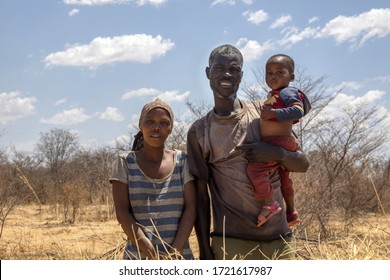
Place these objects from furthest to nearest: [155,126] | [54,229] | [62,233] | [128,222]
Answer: [54,229], [62,233], [155,126], [128,222]

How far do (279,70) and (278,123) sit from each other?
34cm

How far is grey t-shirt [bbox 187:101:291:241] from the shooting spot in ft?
8.68

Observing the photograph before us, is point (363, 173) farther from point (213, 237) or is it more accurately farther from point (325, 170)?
point (213, 237)

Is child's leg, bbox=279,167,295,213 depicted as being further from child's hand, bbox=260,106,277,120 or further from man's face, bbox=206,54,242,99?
man's face, bbox=206,54,242,99

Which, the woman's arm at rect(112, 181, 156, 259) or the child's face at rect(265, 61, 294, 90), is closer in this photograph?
the woman's arm at rect(112, 181, 156, 259)

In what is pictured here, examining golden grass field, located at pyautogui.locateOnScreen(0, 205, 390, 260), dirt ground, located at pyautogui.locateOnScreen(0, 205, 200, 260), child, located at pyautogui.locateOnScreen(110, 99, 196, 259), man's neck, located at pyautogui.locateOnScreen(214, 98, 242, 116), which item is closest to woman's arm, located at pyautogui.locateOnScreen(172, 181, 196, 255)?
child, located at pyautogui.locateOnScreen(110, 99, 196, 259)

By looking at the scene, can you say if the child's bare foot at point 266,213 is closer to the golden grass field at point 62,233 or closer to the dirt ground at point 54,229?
the golden grass field at point 62,233

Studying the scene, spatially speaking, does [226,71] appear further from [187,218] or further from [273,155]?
[187,218]

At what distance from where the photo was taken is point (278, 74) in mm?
2914

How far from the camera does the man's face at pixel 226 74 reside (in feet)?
8.75

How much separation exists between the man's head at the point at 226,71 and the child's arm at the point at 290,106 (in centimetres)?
27

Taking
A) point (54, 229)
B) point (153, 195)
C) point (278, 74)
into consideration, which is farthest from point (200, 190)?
point (54, 229)

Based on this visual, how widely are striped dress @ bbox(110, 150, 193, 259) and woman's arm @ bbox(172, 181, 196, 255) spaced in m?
0.03

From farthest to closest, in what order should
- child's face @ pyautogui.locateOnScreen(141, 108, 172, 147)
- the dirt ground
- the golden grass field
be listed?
the dirt ground < the golden grass field < child's face @ pyautogui.locateOnScreen(141, 108, 172, 147)
